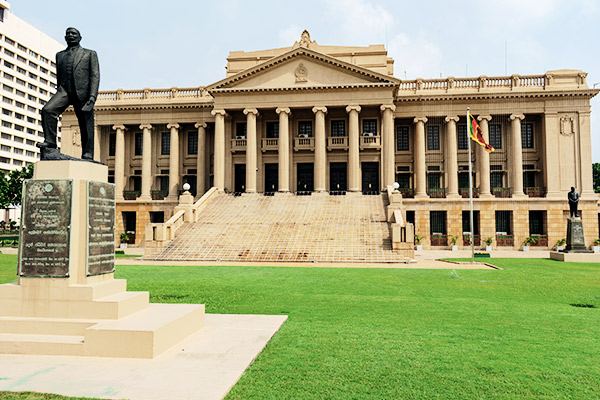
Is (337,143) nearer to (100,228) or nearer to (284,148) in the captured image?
(284,148)

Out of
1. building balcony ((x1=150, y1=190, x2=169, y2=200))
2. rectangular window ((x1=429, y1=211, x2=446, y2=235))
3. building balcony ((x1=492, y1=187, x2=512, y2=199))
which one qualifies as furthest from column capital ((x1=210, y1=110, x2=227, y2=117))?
building balcony ((x1=492, y1=187, x2=512, y2=199))

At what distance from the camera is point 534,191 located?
1602 inches

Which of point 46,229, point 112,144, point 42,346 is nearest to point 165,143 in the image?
point 112,144

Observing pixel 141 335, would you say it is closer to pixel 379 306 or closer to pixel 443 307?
pixel 379 306

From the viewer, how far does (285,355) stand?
21.7ft

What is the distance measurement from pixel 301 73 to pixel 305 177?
32.3 feet

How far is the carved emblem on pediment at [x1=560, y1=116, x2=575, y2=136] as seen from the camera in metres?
39.9

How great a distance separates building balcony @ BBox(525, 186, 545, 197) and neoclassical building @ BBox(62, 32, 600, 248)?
0.32 ft

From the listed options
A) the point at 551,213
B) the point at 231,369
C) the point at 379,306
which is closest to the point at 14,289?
the point at 231,369

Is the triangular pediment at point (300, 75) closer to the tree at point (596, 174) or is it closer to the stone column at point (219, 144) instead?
the stone column at point (219, 144)

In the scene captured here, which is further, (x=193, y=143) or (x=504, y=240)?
(x=193, y=143)

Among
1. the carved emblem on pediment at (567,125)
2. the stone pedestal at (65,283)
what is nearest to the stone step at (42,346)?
the stone pedestal at (65,283)

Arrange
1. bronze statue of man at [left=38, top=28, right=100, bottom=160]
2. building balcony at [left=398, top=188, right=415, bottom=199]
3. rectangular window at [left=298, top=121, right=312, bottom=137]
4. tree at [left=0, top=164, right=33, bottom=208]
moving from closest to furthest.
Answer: bronze statue of man at [left=38, top=28, right=100, bottom=160], building balcony at [left=398, top=188, right=415, bottom=199], rectangular window at [left=298, top=121, right=312, bottom=137], tree at [left=0, top=164, right=33, bottom=208]

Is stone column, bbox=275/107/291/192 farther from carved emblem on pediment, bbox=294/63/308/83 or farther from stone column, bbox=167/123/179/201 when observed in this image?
stone column, bbox=167/123/179/201
